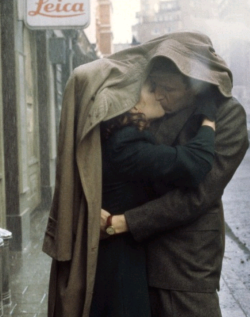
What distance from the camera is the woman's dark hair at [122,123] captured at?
2305mm

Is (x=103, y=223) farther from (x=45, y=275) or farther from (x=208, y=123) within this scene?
(x=45, y=275)

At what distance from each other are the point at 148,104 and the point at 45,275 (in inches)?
165

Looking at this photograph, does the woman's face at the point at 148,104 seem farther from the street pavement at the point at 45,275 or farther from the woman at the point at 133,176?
the street pavement at the point at 45,275

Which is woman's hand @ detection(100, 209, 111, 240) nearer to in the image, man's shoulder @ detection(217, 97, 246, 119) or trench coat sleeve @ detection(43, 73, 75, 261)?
trench coat sleeve @ detection(43, 73, 75, 261)

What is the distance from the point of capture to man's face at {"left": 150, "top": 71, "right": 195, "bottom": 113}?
2.32 metres

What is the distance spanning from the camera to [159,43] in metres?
2.39

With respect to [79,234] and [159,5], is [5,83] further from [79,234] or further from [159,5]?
[159,5]

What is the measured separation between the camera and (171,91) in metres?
2.34

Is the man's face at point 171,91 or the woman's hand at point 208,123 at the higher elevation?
the man's face at point 171,91

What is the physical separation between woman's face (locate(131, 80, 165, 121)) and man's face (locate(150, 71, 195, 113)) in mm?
15

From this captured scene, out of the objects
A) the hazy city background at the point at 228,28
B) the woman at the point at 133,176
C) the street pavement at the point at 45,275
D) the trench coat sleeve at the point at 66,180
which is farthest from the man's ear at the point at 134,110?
the hazy city background at the point at 228,28

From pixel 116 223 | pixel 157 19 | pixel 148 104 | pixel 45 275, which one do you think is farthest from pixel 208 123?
pixel 157 19

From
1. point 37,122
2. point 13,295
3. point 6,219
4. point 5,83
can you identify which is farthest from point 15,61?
point 37,122

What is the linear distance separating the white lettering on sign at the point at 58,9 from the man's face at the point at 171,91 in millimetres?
5762
